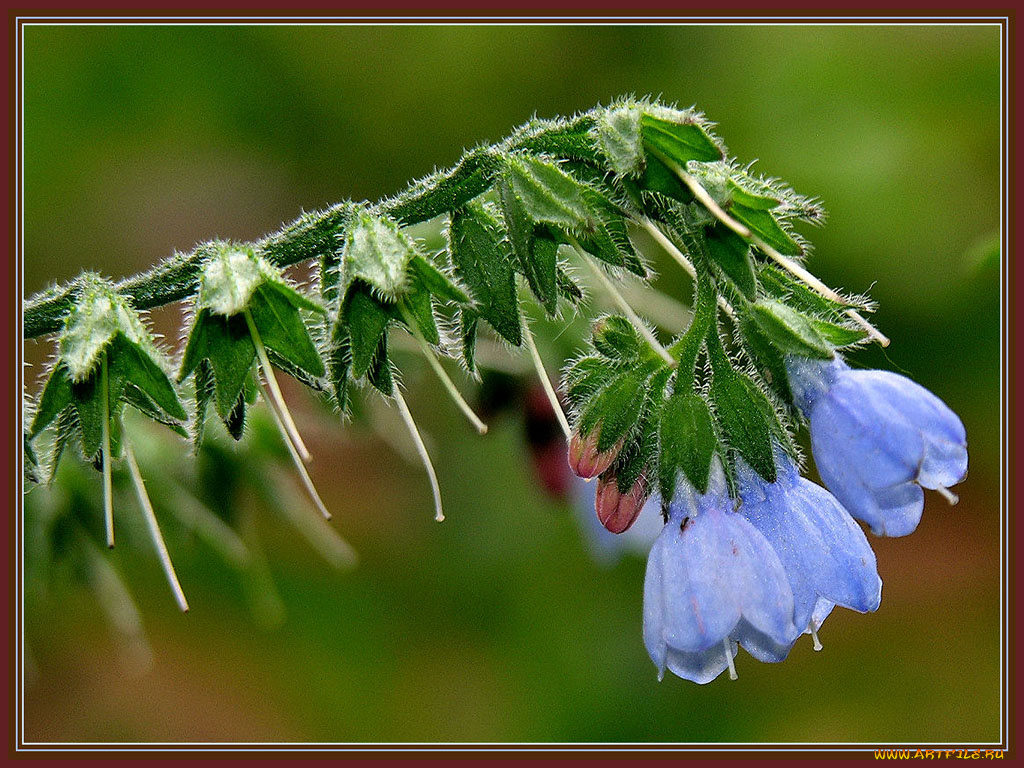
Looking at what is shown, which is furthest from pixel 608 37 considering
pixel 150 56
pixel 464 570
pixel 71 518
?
pixel 71 518

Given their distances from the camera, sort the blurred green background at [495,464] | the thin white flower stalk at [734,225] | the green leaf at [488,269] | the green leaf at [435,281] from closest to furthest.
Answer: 1. the thin white flower stalk at [734,225]
2. the green leaf at [435,281]
3. the green leaf at [488,269]
4. the blurred green background at [495,464]

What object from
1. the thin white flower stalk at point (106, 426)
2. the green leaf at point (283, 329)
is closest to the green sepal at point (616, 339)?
the green leaf at point (283, 329)

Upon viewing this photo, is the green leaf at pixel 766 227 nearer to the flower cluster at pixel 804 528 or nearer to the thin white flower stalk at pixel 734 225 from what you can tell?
the thin white flower stalk at pixel 734 225

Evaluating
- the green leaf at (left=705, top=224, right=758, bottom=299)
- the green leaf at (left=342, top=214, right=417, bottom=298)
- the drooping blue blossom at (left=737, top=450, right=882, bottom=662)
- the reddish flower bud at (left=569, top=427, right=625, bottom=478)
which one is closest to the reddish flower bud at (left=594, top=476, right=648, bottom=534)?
the reddish flower bud at (left=569, top=427, right=625, bottom=478)

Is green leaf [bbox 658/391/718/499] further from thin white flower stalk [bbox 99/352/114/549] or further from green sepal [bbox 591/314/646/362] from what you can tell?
thin white flower stalk [bbox 99/352/114/549]

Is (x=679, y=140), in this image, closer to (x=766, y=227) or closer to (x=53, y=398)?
(x=766, y=227)
